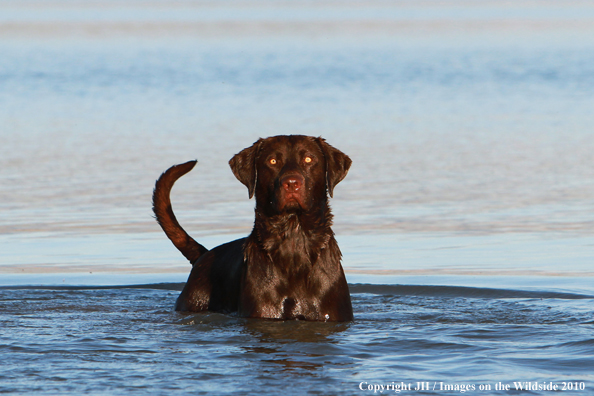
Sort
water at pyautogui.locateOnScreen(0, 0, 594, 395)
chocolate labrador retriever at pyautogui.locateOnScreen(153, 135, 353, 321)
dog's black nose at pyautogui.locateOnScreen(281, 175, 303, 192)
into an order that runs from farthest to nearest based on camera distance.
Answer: chocolate labrador retriever at pyautogui.locateOnScreen(153, 135, 353, 321) < dog's black nose at pyautogui.locateOnScreen(281, 175, 303, 192) < water at pyautogui.locateOnScreen(0, 0, 594, 395)

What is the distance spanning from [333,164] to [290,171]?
0.43 m

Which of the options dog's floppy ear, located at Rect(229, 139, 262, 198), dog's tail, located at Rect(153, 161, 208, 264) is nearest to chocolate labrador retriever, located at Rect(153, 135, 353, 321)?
dog's floppy ear, located at Rect(229, 139, 262, 198)

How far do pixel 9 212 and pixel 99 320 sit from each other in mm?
4762

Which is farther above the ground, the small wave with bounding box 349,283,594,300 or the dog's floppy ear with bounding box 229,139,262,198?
the dog's floppy ear with bounding box 229,139,262,198

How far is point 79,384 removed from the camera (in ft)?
16.0

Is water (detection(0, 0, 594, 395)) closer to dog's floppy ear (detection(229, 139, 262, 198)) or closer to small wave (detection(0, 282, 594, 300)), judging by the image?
small wave (detection(0, 282, 594, 300))

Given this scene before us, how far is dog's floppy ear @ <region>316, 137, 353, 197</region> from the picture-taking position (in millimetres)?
6496

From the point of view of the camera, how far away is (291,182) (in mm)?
6133

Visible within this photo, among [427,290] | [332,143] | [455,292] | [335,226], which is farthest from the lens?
[332,143]

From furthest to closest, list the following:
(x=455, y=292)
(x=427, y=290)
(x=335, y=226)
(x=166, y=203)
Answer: (x=335, y=226) < (x=427, y=290) < (x=455, y=292) < (x=166, y=203)

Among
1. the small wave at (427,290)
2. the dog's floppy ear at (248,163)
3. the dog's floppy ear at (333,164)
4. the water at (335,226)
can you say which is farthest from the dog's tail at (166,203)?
the dog's floppy ear at (333,164)

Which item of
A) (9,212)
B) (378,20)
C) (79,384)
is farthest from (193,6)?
(79,384)

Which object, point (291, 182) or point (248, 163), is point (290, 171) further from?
point (248, 163)

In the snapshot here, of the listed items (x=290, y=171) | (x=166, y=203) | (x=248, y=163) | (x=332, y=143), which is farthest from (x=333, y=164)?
(x=332, y=143)
